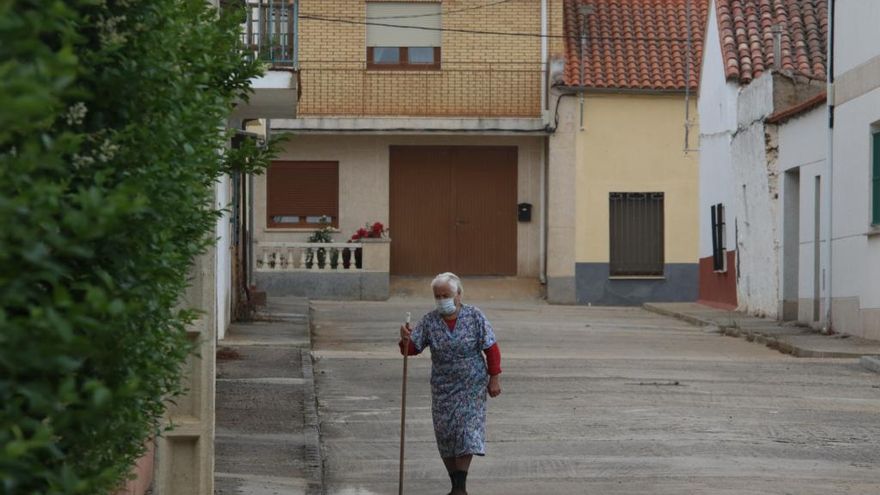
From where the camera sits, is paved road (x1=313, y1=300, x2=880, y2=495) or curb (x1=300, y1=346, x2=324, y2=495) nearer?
curb (x1=300, y1=346, x2=324, y2=495)

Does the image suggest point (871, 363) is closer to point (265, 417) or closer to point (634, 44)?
point (265, 417)

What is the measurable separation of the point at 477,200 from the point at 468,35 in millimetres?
3775

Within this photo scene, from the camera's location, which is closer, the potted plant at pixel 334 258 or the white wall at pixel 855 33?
the white wall at pixel 855 33

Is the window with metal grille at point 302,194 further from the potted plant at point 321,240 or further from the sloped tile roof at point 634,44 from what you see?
the sloped tile roof at point 634,44

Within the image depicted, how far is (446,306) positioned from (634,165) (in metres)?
27.0

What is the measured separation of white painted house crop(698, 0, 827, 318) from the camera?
92.2 feet

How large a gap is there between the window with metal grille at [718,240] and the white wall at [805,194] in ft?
16.2

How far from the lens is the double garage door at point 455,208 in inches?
1534

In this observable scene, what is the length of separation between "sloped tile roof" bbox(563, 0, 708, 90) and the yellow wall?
43 cm

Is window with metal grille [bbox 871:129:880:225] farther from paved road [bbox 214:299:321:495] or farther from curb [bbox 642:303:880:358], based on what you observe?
paved road [bbox 214:299:321:495]

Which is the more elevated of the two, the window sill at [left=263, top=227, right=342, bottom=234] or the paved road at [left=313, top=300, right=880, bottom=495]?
the window sill at [left=263, top=227, right=342, bottom=234]

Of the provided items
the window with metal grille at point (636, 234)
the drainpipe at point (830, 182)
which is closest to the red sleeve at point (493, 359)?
the drainpipe at point (830, 182)

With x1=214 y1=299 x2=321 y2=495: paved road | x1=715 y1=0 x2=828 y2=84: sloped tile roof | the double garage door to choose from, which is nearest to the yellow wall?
the double garage door

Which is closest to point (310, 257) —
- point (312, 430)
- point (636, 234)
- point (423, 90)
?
point (423, 90)
